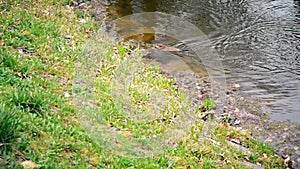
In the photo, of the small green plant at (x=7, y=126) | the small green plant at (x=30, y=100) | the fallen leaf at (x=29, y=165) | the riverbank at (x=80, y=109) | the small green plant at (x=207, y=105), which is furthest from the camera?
the small green plant at (x=207, y=105)

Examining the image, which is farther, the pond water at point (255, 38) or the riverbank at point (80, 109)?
the pond water at point (255, 38)

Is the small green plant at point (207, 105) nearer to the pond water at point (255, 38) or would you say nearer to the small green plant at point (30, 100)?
the pond water at point (255, 38)

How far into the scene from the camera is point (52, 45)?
5922mm

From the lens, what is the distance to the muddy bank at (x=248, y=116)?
5250 millimetres

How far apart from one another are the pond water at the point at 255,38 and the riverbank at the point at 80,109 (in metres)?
1.22

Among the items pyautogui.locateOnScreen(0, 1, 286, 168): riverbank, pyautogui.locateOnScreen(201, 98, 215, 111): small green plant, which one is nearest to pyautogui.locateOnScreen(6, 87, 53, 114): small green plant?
pyautogui.locateOnScreen(0, 1, 286, 168): riverbank

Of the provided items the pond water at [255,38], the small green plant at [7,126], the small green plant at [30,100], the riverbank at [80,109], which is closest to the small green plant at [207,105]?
the riverbank at [80,109]

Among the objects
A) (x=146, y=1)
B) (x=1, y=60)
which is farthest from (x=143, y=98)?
(x=146, y=1)

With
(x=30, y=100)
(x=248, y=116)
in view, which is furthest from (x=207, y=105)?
(x=30, y=100)

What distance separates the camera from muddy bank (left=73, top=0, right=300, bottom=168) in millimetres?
5250

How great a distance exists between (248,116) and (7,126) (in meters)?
3.67

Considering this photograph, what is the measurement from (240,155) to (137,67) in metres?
2.35

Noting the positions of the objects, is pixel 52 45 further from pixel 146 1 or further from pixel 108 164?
pixel 146 1

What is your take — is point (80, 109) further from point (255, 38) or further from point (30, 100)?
point (255, 38)
